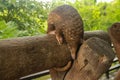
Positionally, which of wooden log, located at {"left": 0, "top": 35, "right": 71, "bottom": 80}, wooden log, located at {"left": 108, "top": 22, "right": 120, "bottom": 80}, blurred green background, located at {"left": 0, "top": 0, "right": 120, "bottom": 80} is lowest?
blurred green background, located at {"left": 0, "top": 0, "right": 120, "bottom": 80}

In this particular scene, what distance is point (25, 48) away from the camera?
83 centimetres

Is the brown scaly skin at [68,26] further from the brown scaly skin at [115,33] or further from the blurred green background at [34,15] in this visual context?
the blurred green background at [34,15]

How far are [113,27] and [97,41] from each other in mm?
643

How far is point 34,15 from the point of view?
495 cm

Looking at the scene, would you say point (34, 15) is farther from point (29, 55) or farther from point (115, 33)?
point (29, 55)

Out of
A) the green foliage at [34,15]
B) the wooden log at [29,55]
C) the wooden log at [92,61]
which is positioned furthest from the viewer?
the green foliage at [34,15]

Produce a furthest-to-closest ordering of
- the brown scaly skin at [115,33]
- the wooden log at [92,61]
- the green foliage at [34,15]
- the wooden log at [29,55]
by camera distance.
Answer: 1. the green foliage at [34,15]
2. the brown scaly skin at [115,33]
3. the wooden log at [92,61]
4. the wooden log at [29,55]

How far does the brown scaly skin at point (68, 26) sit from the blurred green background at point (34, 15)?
3.01 meters

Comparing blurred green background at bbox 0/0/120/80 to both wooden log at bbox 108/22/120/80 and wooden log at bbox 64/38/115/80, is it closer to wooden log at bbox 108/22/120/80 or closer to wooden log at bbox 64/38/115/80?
wooden log at bbox 108/22/120/80

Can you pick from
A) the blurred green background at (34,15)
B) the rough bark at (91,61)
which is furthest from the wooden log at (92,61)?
the blurred green background at (34,15)

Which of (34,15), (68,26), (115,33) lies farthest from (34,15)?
(68,26)

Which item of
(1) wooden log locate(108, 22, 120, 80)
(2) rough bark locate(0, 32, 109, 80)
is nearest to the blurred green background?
(1) wooden log locate(108, 22, 120, 80)

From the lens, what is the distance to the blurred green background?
4059 millimetres

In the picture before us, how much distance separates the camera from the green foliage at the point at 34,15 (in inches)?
160
